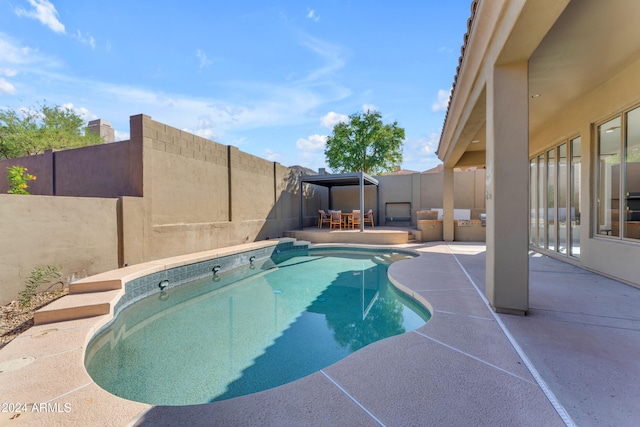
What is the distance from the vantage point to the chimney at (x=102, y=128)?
55.2 ft

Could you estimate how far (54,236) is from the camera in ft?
14.8

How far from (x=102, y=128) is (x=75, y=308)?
59.2 ft

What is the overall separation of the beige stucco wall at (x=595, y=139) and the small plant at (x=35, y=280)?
8.48 m

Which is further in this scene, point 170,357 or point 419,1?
point 419,1

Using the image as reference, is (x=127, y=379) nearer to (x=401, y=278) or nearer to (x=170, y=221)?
(x=401, y=278)

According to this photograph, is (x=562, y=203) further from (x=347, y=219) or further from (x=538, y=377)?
(x=347, y=219)

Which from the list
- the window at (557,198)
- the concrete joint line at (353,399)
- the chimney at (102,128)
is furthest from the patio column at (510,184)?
the chimney at (102,128)

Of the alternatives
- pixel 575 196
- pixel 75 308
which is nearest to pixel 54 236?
pixel 75 308

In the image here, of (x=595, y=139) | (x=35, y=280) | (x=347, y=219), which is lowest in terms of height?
(x=35, y=280)

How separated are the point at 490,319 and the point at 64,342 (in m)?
4.26

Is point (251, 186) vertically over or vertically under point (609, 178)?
over

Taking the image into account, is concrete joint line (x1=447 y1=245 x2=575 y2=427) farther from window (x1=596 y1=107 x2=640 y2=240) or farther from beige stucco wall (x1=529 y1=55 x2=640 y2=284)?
window (x1=596 y1=107 x2=640 y2=240)

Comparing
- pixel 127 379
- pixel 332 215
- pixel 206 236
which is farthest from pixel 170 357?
pixel 332 215

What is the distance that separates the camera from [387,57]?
962 cm
